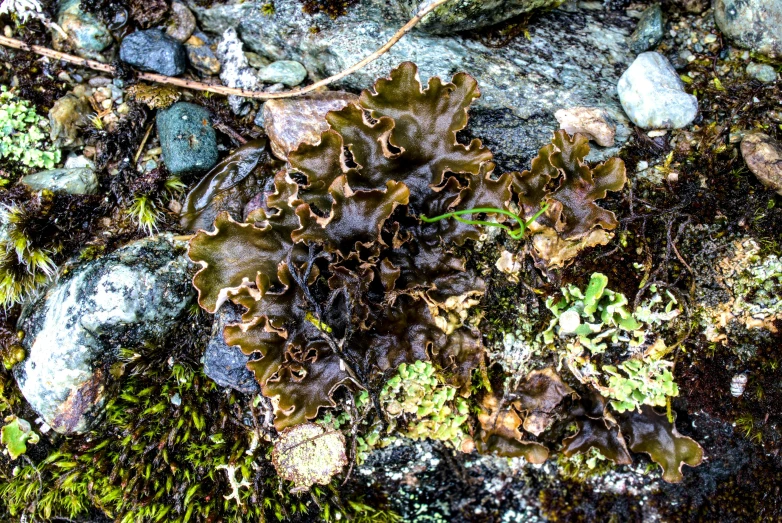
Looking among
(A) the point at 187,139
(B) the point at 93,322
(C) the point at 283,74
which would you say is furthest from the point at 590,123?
(B) the point at 93,322

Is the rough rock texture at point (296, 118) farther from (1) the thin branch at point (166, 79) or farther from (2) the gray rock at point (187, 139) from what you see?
(2) the gray rock at point (187, 139)

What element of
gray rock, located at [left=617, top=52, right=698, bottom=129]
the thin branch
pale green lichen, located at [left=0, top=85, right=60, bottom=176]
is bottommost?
pale green lichen, located at [left=0, top=85, right=60, bottom=176]

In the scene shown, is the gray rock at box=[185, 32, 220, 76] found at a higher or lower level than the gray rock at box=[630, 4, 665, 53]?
lower

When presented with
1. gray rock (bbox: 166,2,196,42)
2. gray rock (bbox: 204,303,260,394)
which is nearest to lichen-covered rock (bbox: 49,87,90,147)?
gray rock (bbox: 166,2,196,42)

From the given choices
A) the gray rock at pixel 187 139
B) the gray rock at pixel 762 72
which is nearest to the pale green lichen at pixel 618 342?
the gray rock at pixel 762 72

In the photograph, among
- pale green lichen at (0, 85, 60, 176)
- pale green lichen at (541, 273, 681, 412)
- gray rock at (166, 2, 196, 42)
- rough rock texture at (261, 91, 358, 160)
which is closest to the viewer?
pale green lichen at (541, 273, 681, 412)

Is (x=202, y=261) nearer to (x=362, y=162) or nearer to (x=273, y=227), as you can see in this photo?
(x=273, y=227)

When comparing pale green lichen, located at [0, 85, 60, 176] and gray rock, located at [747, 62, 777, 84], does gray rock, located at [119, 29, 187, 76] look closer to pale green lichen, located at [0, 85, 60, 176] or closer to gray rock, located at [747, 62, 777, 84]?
pale green lichen, located at [0, 85, 60, 176]

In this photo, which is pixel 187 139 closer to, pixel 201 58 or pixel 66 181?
pixel 201 58
